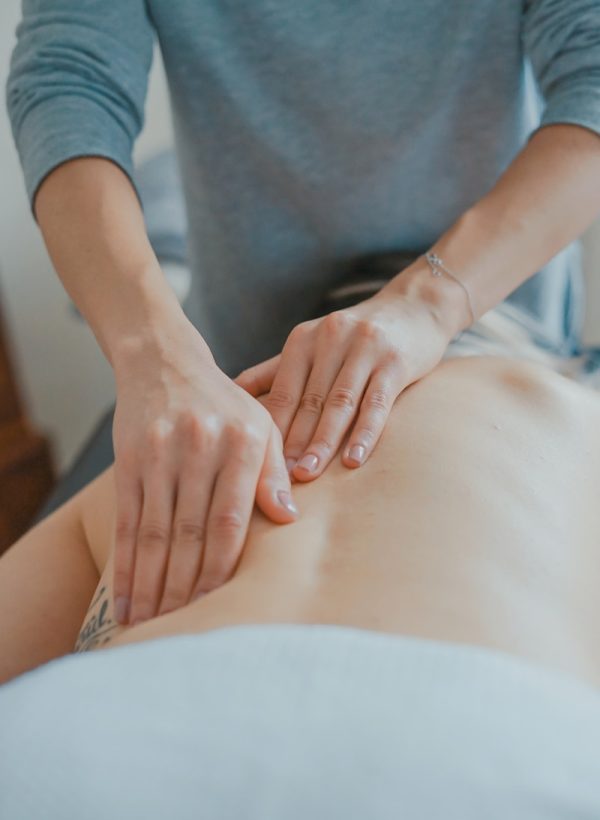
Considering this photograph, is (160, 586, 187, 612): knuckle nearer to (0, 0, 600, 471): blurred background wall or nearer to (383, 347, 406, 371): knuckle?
(383, 347, 406, 371): knuckle

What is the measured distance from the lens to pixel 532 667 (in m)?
0.56

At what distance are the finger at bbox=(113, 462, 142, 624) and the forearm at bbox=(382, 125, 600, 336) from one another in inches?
16.8

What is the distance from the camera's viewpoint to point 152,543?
0.81 metres

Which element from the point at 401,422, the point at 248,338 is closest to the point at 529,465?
the point at 401,422

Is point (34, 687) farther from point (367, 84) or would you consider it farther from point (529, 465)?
point (367, 84)

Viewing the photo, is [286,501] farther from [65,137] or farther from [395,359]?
[65,137]

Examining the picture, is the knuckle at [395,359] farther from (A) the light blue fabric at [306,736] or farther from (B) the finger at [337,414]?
(A) the light blue fabric at [306,736]

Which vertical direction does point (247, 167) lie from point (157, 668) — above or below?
below

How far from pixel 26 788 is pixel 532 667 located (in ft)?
1.00

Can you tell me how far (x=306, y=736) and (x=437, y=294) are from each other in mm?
662

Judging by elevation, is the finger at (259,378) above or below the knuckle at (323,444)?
below

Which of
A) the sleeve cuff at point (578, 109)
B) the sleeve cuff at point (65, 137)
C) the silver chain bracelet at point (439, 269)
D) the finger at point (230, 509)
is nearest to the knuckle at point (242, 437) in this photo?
the finger at point (230, 509)

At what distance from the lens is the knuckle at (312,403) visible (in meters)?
0.94

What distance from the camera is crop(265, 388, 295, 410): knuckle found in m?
0.95
